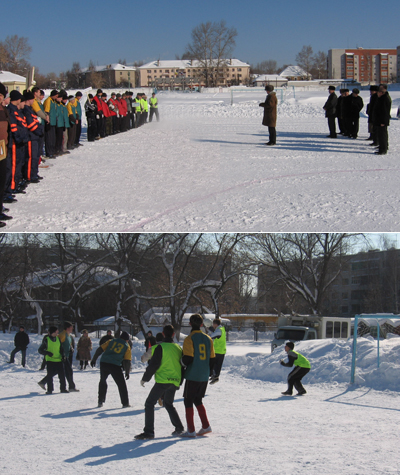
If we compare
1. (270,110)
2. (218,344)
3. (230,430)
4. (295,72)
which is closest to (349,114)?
(270,110)

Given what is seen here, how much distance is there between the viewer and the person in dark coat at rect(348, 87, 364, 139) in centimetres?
1661

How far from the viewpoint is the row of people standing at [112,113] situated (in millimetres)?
17922

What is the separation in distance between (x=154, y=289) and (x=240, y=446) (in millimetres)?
23950

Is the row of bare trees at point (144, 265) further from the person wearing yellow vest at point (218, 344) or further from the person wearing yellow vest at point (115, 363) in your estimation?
the person wearing yellow vest at point (115, 363)

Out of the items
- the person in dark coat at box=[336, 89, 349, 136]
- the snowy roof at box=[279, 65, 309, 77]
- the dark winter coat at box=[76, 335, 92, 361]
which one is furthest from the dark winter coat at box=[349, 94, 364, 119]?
the snowy roof at box=[279, 65, 309, 77]

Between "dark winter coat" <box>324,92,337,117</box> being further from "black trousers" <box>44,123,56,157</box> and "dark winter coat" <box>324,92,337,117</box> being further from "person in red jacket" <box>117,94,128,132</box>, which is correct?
"black trousers" <box>44,123,56,157</box>

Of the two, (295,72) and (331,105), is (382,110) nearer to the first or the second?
(331,105)

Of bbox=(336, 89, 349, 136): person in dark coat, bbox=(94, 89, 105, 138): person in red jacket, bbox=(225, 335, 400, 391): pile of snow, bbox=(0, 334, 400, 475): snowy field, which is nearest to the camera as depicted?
bbox=(0, 334, 400, 475): snowy field

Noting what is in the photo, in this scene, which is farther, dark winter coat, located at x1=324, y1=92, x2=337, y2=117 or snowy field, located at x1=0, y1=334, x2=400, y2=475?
dark winter coat, located at x1=324, y1=92, x2=337, y2=117

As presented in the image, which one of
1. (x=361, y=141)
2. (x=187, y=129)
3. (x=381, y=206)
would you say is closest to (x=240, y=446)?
(x=381, y=206)

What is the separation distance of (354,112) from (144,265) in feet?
41.2

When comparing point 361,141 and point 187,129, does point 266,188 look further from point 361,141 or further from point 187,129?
point 187,129

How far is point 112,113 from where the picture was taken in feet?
65.5

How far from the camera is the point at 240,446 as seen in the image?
4.98 meters
